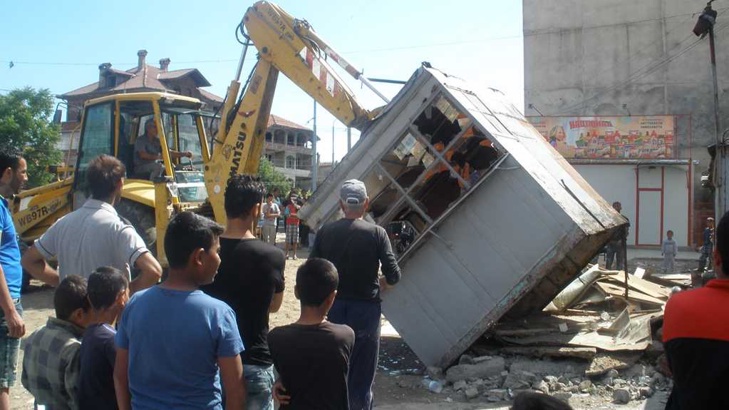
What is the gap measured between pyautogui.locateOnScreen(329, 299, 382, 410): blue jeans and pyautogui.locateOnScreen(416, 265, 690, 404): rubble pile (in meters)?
1.69

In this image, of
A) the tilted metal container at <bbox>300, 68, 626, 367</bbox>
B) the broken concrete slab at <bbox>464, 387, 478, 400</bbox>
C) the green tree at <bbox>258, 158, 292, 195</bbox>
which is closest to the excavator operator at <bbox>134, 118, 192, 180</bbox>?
the tilted metal container at <bbox>300, 68, 626, 367</bbox>

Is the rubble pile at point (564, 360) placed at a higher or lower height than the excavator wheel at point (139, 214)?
lower

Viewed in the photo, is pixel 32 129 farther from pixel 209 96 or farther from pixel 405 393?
pixel 405 393

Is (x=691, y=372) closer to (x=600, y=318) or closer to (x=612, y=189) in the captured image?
(x=600, y=318)

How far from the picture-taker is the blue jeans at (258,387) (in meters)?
3.27

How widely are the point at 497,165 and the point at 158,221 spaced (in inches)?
202

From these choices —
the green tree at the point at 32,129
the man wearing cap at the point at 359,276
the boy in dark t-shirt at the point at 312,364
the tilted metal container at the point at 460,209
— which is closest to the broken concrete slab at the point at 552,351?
the tilted metal container at the point at 460,209

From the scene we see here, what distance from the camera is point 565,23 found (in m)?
33.2

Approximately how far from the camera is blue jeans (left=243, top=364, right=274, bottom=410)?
327cm

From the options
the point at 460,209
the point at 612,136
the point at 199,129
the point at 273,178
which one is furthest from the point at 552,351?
the point at 273,178

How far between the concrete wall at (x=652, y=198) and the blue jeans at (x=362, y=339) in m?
19.7

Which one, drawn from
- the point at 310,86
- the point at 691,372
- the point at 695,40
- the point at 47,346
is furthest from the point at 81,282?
the point at 695,40

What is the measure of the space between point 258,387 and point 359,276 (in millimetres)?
1454

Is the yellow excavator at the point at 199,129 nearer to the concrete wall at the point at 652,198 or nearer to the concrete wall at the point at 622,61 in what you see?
the concrete wall at the point at 652,198
